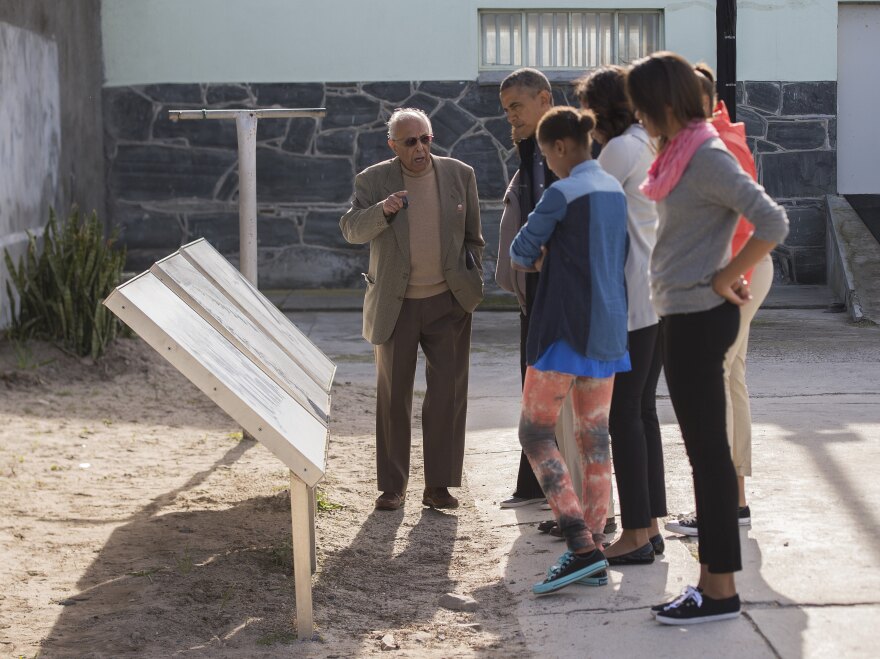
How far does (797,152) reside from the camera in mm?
13000

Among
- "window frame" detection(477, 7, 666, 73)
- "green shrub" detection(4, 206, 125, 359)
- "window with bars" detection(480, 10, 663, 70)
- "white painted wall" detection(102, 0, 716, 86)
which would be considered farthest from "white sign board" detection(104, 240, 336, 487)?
"window with bars" detection(480, 10, 663, 70)

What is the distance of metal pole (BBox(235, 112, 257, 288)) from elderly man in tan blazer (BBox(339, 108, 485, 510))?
165 cm

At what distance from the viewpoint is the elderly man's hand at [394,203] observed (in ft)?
16.6

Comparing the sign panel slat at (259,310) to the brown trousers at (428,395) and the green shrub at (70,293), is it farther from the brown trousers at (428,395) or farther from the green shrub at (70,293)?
the green shrub at (70,293)

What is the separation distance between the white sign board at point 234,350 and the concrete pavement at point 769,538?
2.95 feet

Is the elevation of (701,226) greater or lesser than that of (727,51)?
lesser

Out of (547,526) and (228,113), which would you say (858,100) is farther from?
(547,526)

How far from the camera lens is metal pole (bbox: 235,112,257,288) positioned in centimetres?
681

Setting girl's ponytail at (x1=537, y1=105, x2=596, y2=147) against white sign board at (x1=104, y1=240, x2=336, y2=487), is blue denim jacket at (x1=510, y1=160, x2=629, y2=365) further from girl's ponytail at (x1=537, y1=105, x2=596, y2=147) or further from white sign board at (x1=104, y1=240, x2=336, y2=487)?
white sign board at (x1=104, y1=240, x2=336, y2=487)

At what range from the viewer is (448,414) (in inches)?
211

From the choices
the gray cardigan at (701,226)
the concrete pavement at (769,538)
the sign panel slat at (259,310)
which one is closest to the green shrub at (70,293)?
the concrete pavement at (769,538)

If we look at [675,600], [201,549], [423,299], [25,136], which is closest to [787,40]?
[25,136]

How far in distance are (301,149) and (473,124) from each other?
1.82 m

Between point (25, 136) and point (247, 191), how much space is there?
4045 millimetres
